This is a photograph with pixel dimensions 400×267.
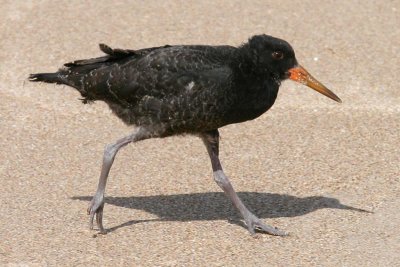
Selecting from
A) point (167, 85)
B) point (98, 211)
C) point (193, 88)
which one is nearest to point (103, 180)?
point (98, 211)

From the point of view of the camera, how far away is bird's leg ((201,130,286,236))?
7.01 meters

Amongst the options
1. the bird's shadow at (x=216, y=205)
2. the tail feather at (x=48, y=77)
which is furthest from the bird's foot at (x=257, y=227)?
the tail feather at (x=48, y=77)

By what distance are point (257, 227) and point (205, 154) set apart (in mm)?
1473

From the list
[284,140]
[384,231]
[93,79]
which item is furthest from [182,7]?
[384,231]

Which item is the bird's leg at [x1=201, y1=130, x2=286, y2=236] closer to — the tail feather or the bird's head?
the bird's head

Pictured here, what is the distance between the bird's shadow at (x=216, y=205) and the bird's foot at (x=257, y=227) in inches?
7.3

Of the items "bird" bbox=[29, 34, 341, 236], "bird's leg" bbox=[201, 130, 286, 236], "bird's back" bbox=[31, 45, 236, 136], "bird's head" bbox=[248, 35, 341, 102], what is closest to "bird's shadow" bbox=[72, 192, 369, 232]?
"bird's leg" bbox=[201, 130, 286, 236]

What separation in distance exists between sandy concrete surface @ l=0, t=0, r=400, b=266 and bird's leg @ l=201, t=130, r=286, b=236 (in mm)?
79

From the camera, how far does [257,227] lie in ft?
23.1

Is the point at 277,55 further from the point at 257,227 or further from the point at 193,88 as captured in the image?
the point at 257,227

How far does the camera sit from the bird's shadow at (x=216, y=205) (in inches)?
289

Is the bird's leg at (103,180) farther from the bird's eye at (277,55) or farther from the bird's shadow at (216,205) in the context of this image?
the bird's eye at (277,55)

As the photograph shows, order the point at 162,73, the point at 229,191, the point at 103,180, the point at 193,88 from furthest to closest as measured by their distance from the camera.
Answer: the point at 229,191 < the point at 103,180 < the point at 162,73 < the point at 193,88

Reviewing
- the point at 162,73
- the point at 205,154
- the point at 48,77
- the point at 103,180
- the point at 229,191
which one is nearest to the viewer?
the point at 162,73
